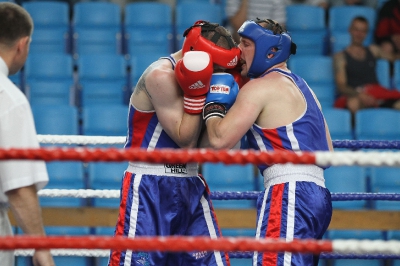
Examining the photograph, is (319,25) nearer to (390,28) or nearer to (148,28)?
(390,28)

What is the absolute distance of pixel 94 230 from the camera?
17.0 ft

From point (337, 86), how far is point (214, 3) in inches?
78.0

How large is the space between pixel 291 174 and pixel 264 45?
23.9 inches

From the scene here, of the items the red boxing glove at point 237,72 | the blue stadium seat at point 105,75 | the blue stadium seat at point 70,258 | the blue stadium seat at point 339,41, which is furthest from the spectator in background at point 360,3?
the red boxing glove at point 237,72

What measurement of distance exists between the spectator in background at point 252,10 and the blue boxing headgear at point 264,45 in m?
3.84

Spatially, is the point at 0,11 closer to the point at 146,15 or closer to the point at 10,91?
the point at 10,91

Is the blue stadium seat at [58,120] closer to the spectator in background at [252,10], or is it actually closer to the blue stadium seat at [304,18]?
the spectator in background at [252,10]

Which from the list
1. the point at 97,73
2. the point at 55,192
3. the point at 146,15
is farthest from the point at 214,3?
the point at 55,192

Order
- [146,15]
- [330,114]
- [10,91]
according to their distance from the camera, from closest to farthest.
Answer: [10,91] → [330,114] → [146,15]

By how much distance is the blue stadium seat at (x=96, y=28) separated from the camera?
707 centimetres

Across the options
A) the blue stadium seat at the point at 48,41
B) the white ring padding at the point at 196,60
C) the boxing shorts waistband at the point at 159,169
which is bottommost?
the blue stadium seat at the point at 48,41

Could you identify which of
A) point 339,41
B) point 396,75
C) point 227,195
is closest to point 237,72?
point 227,195

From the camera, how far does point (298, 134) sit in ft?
9.57

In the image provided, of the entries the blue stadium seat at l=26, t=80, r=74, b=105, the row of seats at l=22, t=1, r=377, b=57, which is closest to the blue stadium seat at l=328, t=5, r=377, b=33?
the row of seats at l=22, t=1, r=377, b=57
